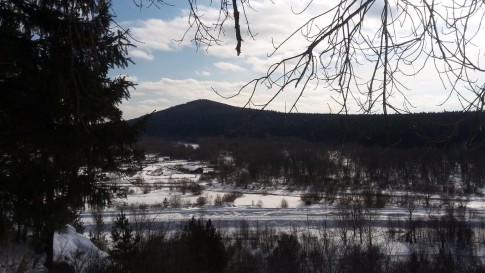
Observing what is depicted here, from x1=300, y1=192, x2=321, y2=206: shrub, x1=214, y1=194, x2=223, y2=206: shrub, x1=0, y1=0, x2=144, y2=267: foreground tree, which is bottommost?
x1=300, y1=192, x2=321, y2=206: shrub

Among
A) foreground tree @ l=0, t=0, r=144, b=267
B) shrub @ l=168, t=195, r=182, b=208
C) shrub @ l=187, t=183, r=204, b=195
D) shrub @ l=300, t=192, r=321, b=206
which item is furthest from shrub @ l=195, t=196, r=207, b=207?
foreground tree @ l=0, t=0, r=144, b=267

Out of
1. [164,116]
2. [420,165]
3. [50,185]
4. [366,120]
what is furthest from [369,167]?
[164,116]

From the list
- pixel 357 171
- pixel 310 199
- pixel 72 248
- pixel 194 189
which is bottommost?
pixel 310 199

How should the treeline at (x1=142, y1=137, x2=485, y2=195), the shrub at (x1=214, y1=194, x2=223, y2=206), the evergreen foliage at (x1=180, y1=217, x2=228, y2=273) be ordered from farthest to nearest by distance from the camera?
the treeline at (x1=142, y1=137, x2=485, y2=195)
the shrub at (x1=214, y1=194, x2=223, y2=206)
the evergreen foliage at (x1=180, y1=217, x2=228, y2=273)

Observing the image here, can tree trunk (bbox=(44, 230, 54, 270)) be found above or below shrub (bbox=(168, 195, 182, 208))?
above

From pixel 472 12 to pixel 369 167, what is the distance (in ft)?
208

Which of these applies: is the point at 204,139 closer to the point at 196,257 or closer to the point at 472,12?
the point at 196,257

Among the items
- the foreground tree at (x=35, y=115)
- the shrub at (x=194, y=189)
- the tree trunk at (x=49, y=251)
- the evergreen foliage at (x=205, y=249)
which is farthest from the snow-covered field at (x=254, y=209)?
the foreground tree at (x=35, y=115)

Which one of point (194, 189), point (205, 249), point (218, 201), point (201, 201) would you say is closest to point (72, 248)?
point (205, 249)

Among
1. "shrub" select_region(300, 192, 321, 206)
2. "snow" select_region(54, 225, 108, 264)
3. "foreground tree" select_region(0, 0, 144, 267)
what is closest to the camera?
"foreground tree" select_region(0, 0, 144, 267)

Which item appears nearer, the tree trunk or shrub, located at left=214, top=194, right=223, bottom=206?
the tree trunk

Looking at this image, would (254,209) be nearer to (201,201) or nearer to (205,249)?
(201,201)

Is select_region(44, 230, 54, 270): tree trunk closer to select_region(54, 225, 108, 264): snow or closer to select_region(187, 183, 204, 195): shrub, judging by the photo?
select_region(54, 225, 108, 264): snow

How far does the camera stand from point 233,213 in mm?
38500
